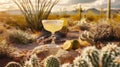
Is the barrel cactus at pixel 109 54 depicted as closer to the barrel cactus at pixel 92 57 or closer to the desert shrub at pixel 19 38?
the barrel cactus at pixel 92 57

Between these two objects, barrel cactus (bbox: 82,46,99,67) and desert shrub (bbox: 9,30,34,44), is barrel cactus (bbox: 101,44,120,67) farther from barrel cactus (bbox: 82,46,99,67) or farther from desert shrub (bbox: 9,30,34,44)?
desert shrub (bbox: 9,30,34,44)

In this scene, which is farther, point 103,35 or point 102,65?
point 103,35

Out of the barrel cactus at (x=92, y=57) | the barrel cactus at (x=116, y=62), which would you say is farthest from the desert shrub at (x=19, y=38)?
the barrel cactus at (x=116, y=62)

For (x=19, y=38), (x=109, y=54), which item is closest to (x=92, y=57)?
(x=109, y=54)

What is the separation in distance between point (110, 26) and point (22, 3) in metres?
6.08

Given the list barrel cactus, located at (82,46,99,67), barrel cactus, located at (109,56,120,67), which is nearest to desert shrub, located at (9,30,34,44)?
barrel cactus, located at (82,46,99,67)

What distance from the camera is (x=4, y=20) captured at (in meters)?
16.5

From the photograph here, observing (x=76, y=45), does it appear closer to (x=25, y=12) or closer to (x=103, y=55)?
(x=103, y=55)

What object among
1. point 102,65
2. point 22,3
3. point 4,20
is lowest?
point 4,20

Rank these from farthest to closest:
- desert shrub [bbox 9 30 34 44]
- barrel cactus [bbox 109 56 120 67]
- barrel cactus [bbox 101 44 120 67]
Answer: desert shrub [bbox 9 30 34 44]
barrel cactus [bbox 101 44 120 67]
barrel cactus [bbox 109 56 120 67]

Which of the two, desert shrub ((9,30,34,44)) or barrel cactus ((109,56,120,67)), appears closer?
barrel cactus ((109,56,120,67))

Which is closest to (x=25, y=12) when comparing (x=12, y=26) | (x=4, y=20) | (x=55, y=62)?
(x=12, y=26)

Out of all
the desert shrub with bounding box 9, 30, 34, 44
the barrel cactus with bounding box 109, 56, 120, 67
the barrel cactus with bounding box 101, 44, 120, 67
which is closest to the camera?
the barrel cactus with bounding box 109, 56, 120, 67

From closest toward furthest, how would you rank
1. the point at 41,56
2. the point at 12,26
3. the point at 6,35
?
the point at 41,56 → the point at 6,35 → the point at 12,26
